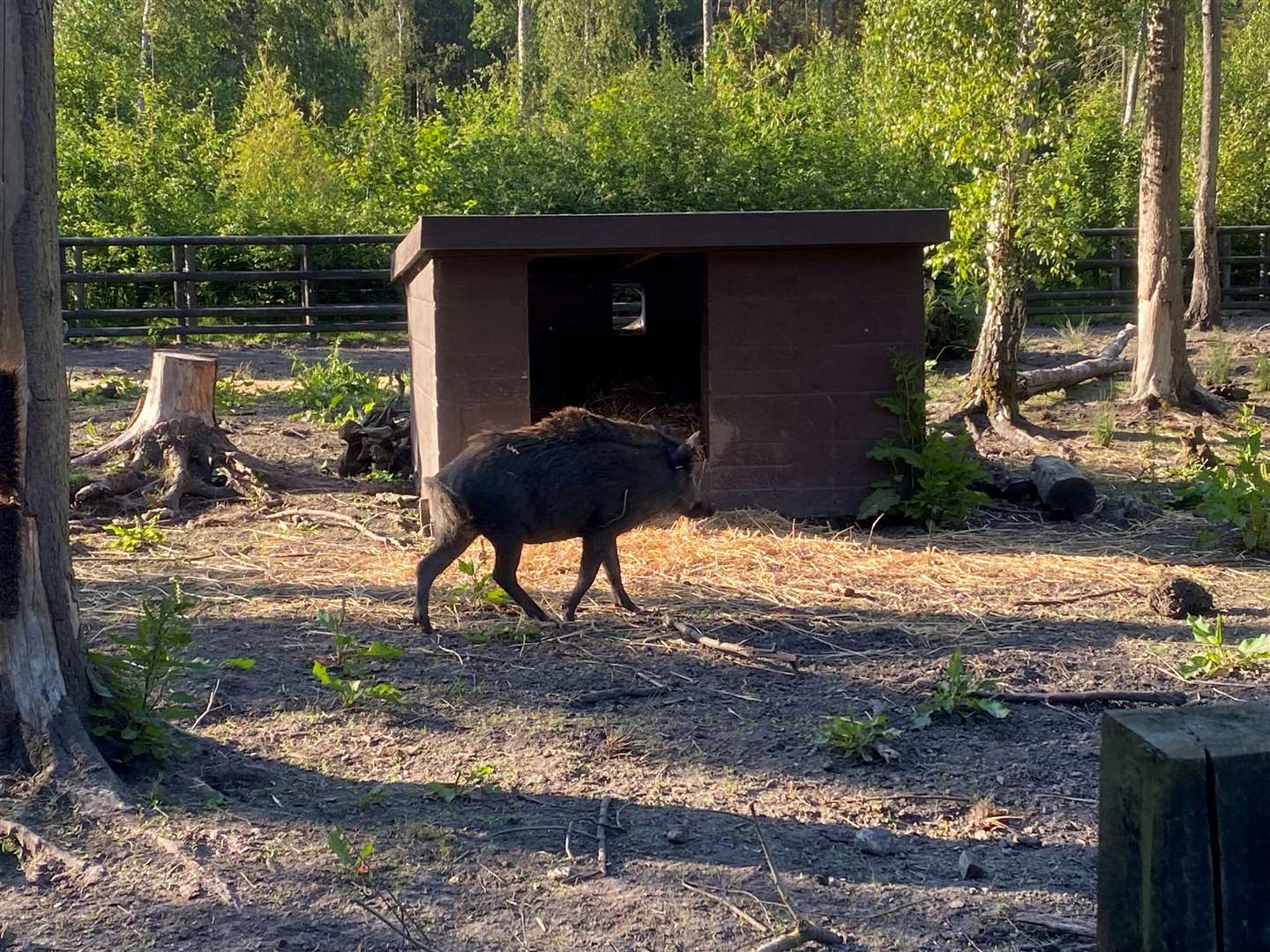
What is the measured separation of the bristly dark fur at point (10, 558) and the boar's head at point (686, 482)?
3.79 meters

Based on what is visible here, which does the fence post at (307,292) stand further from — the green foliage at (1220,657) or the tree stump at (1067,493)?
the green foliage at (1220,657)

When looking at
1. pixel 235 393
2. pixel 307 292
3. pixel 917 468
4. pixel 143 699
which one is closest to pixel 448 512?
pixel 143 699

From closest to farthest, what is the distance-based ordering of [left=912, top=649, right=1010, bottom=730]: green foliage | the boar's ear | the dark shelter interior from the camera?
[left=912, top=649, right=1010, bottom=730]: green foliage < the boar's ear < the dark shelter interior

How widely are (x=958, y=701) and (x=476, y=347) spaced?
467 cm

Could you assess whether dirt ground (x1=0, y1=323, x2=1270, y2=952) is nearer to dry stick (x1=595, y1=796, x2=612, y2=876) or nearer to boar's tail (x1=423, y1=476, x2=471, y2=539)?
dry stick (x1=595, y1=796, x2=612, y2=876)

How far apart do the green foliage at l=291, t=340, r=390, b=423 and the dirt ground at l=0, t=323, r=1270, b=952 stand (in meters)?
4.92

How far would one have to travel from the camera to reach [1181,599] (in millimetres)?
6910

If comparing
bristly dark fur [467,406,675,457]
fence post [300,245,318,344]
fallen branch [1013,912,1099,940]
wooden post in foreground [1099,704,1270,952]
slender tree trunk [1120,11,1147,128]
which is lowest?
fallen branch [1013,912,1099,940]

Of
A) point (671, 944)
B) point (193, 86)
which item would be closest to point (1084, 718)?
point (671, 944)

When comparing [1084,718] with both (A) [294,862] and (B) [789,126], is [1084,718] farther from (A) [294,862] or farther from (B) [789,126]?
(B) [789,126]

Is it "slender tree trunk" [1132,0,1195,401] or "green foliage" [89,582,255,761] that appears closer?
"green foliage" [89,582,255,761]

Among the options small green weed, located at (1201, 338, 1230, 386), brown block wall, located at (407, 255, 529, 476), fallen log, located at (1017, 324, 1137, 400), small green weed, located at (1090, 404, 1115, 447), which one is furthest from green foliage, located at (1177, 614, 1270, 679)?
small green weed, located at (1201, 338, 1230, 386)

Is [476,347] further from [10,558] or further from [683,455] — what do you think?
[10,558]

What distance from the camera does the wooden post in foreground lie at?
289cm
